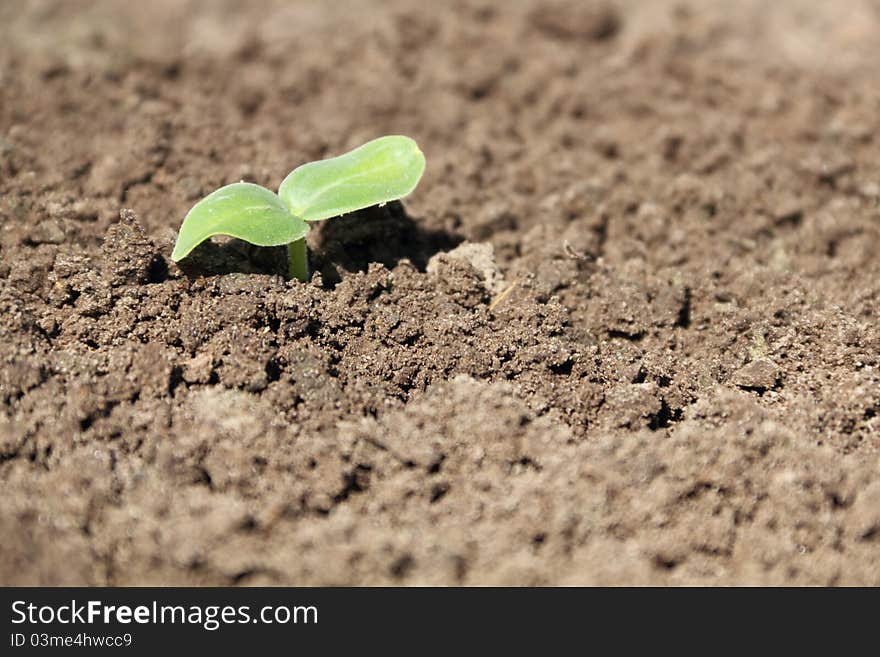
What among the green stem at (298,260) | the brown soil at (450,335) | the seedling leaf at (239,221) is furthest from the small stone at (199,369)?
the green stem at (298,260)

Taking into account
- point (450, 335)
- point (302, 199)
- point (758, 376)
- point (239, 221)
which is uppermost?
point (302, 199)

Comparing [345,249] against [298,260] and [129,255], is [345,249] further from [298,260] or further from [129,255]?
[129,255]

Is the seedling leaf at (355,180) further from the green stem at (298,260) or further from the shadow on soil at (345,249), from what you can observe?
the shadow on soil at (345,249)

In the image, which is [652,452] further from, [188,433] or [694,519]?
[188,433]

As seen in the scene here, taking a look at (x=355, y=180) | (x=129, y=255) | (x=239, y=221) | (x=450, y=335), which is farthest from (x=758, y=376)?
(x=129, y=255)

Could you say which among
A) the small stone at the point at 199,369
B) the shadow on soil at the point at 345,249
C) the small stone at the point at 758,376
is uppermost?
the shadow on soil at the point at 345,249

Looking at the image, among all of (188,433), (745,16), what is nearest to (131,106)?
(188,433)

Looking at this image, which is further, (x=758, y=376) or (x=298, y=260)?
(x=298, y=260)
